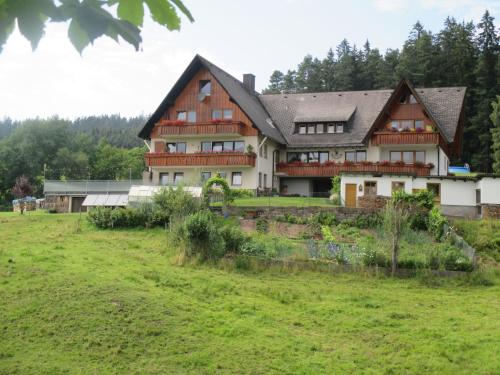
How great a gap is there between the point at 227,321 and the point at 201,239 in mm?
7213

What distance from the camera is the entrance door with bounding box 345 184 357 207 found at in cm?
3278

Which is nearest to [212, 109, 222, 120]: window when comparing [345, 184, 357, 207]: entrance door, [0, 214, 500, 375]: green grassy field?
[345, 184, 357, 207]: entrance door

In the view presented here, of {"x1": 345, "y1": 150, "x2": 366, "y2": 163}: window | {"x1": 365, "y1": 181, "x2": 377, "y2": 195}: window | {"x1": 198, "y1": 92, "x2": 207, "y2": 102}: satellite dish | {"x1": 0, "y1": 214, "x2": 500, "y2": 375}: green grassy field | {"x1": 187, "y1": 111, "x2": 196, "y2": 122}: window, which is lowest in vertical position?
{"x1": 0, "y1": 214, "x2": 500, "y2": 375}: green grassy field

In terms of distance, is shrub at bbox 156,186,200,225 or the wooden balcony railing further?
the wooden balcony railing

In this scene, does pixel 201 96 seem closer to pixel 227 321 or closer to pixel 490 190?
pixel 490 190

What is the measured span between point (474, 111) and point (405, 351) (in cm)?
5495

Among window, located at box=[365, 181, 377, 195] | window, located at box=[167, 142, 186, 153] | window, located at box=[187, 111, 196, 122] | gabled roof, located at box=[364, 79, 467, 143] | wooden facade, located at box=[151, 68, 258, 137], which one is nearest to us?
window, located at box=[365, 181, 377, 195]

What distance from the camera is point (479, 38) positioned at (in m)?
65.4

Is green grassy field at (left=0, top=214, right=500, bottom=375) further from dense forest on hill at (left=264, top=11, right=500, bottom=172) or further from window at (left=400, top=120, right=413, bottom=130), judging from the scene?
dense forest on hill at (left=264, top=11, right=500, bottom=172)

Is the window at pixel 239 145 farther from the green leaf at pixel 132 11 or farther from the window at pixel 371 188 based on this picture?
the green leaf at pixel 132 11

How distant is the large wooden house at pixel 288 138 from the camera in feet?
129

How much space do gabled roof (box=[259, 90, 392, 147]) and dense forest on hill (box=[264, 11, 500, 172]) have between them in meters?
8.78

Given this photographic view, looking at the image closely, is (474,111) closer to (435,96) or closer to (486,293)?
(435,96)

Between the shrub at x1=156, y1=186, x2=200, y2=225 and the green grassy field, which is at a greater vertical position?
the shrub at x1=156, y1=186, x2=200, y2=225
